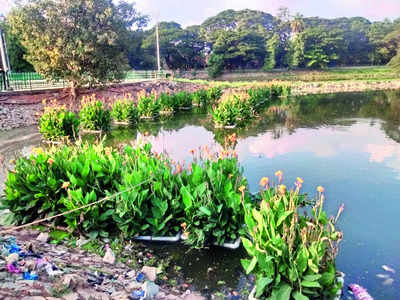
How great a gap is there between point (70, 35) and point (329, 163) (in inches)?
438

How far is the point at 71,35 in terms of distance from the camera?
43.5ft

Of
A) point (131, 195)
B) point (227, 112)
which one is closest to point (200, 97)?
point (227, 112)

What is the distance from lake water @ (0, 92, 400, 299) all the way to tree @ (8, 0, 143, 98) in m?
4.07

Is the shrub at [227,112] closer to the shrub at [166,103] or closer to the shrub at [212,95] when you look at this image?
the shrub at [166,103]

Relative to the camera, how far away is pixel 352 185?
17.7ft

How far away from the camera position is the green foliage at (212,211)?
3.44 meters

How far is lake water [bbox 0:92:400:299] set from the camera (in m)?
3.27

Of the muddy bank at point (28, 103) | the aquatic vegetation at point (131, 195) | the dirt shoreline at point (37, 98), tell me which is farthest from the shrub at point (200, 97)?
the aquatic vegetation at point (131, 195)

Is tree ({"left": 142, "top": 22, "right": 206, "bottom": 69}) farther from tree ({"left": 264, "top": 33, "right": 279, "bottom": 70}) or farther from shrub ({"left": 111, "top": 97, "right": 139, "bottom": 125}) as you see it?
shrub ({"left": 111, "top": 97, "right": 139, "bottom": 125})

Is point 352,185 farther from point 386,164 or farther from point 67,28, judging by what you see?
point 67,28

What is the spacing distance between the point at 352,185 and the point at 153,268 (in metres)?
3.71

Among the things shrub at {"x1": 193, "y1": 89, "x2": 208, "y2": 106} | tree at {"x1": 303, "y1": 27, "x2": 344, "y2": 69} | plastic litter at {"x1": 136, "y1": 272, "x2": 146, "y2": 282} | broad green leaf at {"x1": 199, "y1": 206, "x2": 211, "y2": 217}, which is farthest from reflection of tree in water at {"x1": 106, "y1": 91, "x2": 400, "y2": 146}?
tree at {"x1": 303, "y1": 27, "x2": 344, "y2": 69}

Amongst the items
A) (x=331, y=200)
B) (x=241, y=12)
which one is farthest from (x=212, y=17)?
(x=331, y=200)

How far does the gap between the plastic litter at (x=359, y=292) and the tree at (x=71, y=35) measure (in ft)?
42.0
